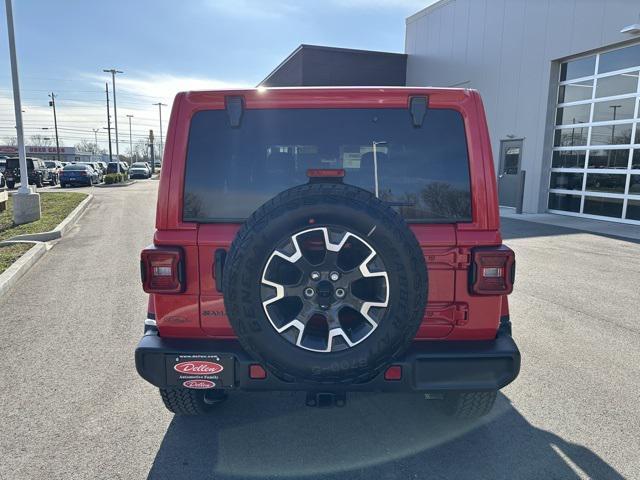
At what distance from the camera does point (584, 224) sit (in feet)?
45.4

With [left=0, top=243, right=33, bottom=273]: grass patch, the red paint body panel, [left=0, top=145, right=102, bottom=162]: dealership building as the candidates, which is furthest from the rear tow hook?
[left=0, top=145, right=102, bottom=162]: dealership building

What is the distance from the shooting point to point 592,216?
15102mm

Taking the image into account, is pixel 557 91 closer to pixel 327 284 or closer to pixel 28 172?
pixel 327 284

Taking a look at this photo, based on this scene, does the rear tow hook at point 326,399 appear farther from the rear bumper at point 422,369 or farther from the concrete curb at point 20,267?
the concrete curb at point 20,267

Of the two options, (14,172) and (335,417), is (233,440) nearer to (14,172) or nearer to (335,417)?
(335,417)

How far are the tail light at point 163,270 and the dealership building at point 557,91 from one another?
48.0 feet

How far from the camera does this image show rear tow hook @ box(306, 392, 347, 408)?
2531 mm

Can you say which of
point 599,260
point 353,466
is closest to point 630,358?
point 353,466

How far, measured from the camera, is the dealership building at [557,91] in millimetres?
14008

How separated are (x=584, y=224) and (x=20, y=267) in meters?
13.8

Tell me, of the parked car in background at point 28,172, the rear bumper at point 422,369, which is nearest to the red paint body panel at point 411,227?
the rear bumper at point 422,369

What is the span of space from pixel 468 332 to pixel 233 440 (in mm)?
1596

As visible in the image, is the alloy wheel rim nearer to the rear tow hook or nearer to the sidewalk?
the rear tow hook

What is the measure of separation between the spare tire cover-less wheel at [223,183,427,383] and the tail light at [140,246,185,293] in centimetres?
39
